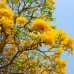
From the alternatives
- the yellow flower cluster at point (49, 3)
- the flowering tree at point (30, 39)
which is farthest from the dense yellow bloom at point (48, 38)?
the yellow flower cluster at point (49, 3)

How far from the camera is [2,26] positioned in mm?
11578

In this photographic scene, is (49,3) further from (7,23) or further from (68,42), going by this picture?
(7,23)

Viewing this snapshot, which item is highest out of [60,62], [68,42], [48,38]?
[48,38]

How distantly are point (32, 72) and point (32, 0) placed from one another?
3.00 m

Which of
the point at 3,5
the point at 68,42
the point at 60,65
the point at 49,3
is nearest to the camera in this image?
the point at 68,42

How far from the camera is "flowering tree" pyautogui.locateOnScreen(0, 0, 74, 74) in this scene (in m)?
11.4

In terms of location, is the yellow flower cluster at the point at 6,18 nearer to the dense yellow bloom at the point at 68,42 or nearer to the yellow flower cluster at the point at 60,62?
the dense yellow bloom at the point at 68,42

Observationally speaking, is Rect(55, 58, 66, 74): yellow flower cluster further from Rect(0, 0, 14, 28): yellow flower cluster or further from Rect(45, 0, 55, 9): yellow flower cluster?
Rect(0, 0, 14, 28): yellow flower cluster

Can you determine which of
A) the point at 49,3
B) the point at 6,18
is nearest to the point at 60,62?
the point at 49,3

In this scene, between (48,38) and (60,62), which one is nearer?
(48,38)

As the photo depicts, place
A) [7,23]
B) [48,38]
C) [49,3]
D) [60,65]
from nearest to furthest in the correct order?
[48,38]
[7,23]
[60,65]
[49,3]

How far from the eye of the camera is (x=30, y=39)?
1202cm

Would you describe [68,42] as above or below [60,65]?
above

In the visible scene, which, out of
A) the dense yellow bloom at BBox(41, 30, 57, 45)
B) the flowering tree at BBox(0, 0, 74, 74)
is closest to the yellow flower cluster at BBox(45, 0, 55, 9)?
the flowering tree at BBox(0, 0, 74, 74)
